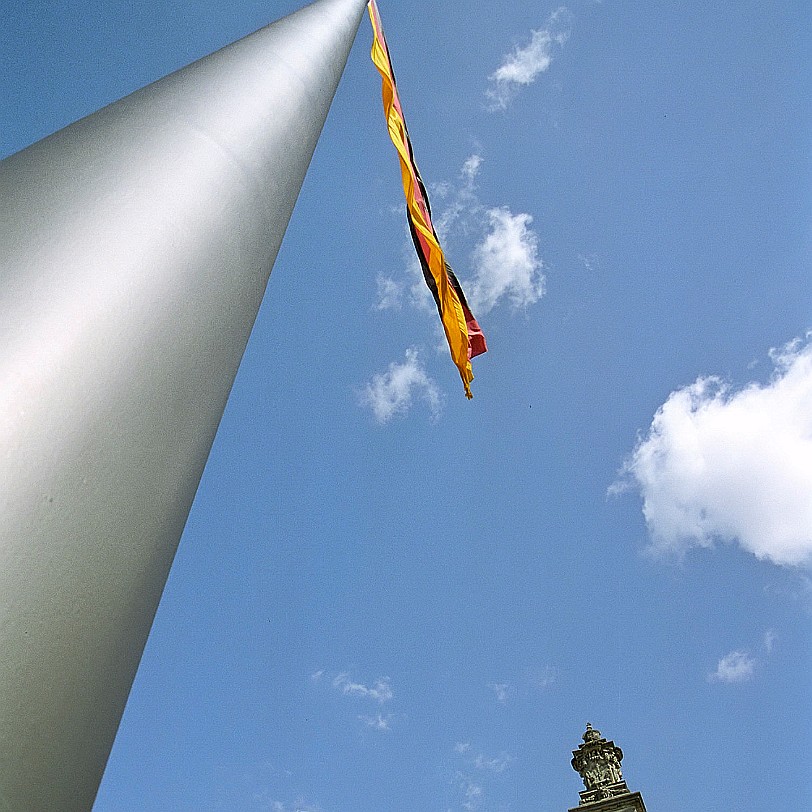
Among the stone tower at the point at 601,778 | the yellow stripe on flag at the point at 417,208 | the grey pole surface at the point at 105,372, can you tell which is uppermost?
the yellow stripe on flag at the point at 417,208

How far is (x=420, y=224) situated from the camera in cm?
952

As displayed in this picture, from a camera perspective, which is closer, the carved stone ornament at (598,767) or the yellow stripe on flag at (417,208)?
the yellow stripe on flag at (417,208)

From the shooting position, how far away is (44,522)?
2104mm

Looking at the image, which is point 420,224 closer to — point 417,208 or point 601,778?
point 417,208

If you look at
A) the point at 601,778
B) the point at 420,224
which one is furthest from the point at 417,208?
the point at 601,778

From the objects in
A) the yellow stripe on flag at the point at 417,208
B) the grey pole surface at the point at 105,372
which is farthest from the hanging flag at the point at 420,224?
the grey pole surface at the point at 105,372

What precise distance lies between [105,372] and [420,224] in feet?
24.7

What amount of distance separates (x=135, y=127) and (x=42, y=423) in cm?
170

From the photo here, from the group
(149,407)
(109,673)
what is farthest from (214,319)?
(109,673)

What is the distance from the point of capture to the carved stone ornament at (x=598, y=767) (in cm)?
1786

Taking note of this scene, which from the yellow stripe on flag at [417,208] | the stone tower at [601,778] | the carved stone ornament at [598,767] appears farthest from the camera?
the carved stone ornament at [598,767]

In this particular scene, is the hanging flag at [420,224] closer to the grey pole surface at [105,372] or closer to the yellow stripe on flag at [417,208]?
the yellow stripe on flag at [417,208]

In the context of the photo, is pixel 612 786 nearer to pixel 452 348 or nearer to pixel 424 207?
pixel 452 348

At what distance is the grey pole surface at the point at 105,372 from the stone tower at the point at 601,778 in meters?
17.5
